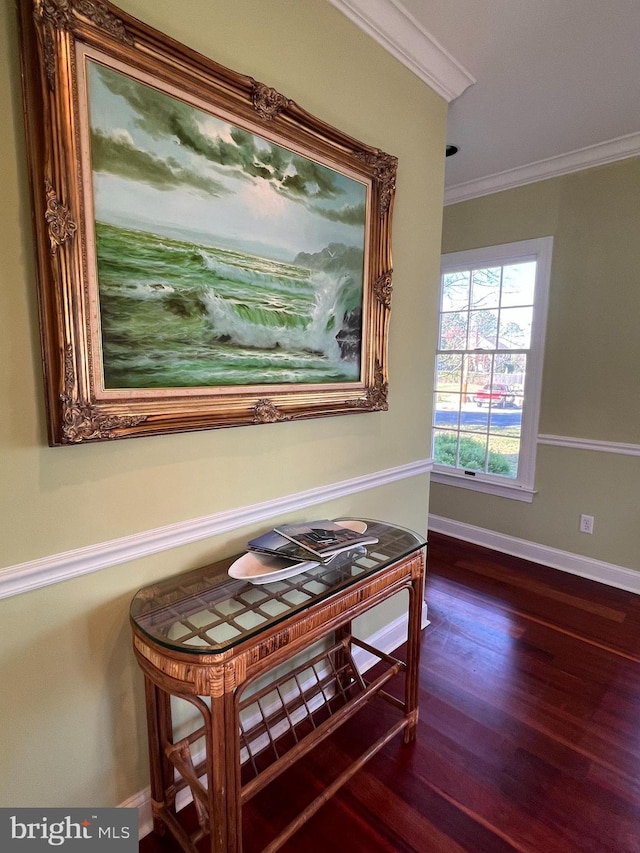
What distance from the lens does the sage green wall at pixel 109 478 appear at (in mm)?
959

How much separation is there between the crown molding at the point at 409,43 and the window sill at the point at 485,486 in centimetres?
237

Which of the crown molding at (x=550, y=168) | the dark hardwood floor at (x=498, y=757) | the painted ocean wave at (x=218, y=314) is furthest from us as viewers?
the crown molding at (x=550, y=168)

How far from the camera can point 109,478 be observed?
1116 mm

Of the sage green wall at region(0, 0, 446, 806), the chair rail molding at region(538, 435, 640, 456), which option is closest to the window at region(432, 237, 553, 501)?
the chair rail molding at region(538, 435, 640, 456)

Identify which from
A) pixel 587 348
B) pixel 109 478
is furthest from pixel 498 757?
pixel 587 348

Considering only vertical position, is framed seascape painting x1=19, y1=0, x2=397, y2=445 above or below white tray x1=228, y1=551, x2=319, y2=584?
above

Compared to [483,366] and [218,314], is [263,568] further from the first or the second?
[483,366]

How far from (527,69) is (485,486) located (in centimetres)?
245

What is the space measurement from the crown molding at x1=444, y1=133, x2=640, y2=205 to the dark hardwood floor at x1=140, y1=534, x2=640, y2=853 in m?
2.63

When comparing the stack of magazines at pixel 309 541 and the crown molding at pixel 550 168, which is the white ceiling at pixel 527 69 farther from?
the stack of magazines at pixel 309 541

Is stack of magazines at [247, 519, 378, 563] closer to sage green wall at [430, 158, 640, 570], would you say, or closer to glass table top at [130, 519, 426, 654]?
glass table top at [130, 519, 426, 654]

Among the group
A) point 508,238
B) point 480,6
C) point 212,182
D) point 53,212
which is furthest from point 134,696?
point 508,238

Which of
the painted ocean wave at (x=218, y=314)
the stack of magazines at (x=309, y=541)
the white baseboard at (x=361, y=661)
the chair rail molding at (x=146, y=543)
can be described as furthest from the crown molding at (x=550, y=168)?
the white baseboard at (x=361, y=661)

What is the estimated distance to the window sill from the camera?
10.1 ft
